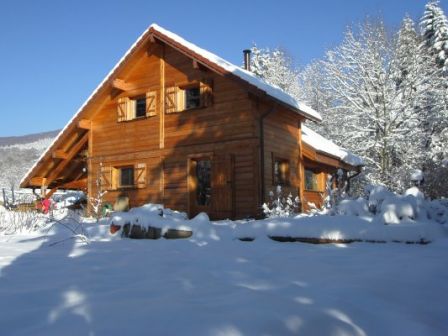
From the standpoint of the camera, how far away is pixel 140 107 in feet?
49.3

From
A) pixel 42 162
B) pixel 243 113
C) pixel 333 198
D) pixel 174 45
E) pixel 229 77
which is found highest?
pixel 174 45

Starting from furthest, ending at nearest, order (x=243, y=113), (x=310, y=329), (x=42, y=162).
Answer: (x=42, y=162), (x=243, y=113), (x=310, y=329)

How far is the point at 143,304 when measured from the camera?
2479 millimetres

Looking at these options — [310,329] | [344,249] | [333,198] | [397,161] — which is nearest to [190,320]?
[310,329]

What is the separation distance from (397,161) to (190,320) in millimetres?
20464

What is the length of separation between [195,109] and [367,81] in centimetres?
1004

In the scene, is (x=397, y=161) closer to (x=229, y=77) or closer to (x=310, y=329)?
(x=229, y=77)

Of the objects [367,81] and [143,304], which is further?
[367,81]

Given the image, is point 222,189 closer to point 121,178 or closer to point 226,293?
point 121,178

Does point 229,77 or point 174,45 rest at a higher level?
point 174,45

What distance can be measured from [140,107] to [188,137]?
286 cm

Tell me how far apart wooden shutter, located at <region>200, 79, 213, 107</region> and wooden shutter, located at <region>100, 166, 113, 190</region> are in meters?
4.54

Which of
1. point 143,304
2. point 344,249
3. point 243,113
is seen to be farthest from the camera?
point 243,113

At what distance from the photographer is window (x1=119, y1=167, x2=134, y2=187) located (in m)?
14.8
